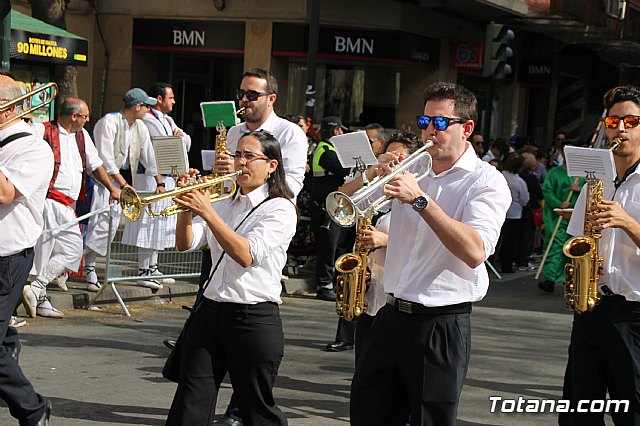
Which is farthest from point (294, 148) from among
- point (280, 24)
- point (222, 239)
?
point (280, 24)

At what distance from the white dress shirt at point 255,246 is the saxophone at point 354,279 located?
34cm

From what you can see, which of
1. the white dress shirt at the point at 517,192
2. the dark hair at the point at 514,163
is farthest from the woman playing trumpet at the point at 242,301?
the dark hair at the point at 514,163

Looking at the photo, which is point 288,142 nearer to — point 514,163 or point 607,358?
point 607,358

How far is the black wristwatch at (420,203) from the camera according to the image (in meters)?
4.44

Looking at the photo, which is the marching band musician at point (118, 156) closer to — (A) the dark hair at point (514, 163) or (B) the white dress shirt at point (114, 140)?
(B) the white dress shirt at point (114, 140)

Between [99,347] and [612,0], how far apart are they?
2160 centimetres

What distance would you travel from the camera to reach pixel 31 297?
32.6ft

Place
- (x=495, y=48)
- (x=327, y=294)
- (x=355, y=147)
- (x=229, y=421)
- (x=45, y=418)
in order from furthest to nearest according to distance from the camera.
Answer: (x=495, y=48)
(x=327, y=294)
(x=355, y=147)
(x=229, y=421)
(x=45, y=418)

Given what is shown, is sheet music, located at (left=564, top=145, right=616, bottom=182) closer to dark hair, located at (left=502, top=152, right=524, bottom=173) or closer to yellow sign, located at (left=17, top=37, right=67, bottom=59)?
yellow sign, located at (left=17, top=37, right=67, bottom=59)

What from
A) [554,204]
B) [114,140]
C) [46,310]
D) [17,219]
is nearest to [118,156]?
[114,140]

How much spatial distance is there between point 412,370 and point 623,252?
1573 mm

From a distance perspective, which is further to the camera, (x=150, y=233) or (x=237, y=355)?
(x=150, y=233)

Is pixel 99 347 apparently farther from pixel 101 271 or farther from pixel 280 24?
pixel 280 24

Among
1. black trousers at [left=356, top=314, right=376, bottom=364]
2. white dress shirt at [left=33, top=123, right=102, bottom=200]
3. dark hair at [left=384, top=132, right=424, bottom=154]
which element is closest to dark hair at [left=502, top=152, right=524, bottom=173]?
white dress shirt at [left=33, top=123, right=102, bottom=200]
